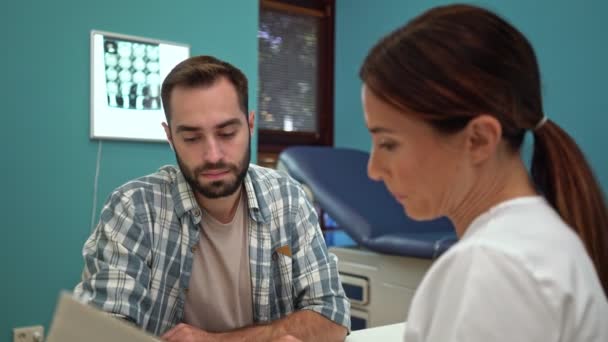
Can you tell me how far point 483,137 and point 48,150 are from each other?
1.91 meters

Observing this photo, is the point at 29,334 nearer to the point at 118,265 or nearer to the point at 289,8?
the point at 118,265

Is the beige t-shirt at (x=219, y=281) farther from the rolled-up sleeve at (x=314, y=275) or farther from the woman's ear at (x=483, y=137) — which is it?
the woman's ear at (x=483, y=137)

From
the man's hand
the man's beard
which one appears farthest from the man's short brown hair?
the man's hand

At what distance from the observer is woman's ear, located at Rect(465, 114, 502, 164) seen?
2.04ft

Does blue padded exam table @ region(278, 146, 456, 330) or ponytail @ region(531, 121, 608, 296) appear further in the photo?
blue padded exam table @ region(278, 146, 456, 330)

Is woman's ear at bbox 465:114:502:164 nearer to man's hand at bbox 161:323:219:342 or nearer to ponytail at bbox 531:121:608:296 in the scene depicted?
ponytail at bbox 531:121:608:296

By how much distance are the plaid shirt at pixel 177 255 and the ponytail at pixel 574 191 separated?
76 centimetres

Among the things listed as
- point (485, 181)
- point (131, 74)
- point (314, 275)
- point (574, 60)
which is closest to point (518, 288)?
point (485, 181)

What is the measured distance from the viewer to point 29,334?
2098mm

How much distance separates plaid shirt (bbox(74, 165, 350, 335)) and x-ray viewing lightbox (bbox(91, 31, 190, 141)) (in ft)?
2.81

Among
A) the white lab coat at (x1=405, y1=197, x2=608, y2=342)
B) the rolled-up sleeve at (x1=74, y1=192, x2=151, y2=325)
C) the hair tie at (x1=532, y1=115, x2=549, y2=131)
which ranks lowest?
the rolled-up sleeve at (x1=74, y1=192, x2=151, y2=325)

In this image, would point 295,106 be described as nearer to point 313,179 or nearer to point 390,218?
point 313,179

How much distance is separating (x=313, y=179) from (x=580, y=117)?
1.31 metres

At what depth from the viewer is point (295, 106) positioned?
12.9 ft
